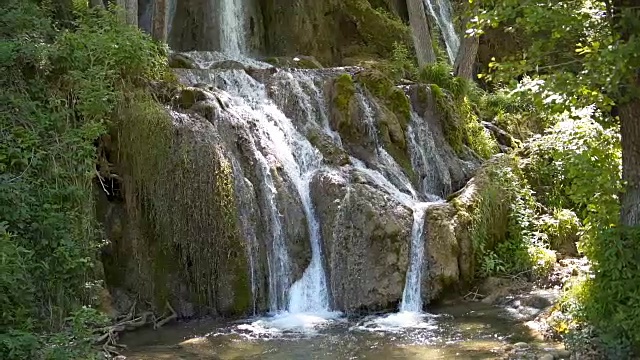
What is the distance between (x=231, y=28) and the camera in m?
18.3

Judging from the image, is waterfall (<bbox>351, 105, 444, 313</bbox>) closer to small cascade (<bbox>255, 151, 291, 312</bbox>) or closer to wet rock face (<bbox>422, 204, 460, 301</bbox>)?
wet rock face (<bbox>422, 204, 460, 301</bbox>)

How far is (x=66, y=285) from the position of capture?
7023 mm

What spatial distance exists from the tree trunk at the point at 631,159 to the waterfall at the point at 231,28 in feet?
43.0

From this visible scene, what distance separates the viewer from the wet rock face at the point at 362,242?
923 centimetres

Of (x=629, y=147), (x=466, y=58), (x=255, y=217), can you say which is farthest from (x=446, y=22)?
(x=629, y=147)

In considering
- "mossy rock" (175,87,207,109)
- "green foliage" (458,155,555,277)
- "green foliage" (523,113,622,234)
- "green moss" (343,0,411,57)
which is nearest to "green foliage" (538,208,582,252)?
"green foliage" (458,155,555,277)

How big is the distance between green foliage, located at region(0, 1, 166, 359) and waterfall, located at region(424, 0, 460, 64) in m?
13.2

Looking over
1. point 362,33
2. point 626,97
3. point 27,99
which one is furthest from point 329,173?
point 362,33

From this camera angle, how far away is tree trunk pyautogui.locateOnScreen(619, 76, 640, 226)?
246 inches

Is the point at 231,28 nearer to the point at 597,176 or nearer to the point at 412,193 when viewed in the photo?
the point at 412,193

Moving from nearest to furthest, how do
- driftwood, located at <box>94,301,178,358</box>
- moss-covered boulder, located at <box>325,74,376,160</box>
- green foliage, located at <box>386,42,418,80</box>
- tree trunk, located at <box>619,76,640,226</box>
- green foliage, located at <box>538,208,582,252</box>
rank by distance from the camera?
tree trunk, located at <box>619,76,640,226</box>, driftwood, located at <box>94,301,178,358</box>, green foliage, located at <box>538,208,582,252</box>, moss-covered boulder, located at <box>325,74,376,160</box>, green foliage, located at <box>386,42,418,80</box>

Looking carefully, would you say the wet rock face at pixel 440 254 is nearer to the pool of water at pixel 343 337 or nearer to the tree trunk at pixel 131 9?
the pool of water at pixel 343 337

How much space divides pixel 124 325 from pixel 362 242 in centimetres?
343

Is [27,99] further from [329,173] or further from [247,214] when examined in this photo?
[329,173]
